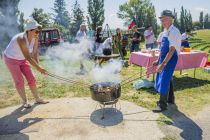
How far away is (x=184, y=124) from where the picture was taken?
15.8 feet

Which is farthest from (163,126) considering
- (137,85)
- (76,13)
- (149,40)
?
(76,13)

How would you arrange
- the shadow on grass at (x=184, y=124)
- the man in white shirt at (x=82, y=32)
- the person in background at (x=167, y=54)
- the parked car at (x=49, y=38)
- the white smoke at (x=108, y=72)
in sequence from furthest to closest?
the parked car at (x=49, y=38), the man in white shirt at (x=82, y=32), the white smoke at (x=108, y=72), the person in background at (x=167, y=54), the shadow on grass at (x=184, y=124)

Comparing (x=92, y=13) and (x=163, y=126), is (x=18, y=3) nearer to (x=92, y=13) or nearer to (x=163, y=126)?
(x=92, y=13)

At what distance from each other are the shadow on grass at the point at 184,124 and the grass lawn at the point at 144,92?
0.82ft

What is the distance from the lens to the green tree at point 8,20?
26.6 m

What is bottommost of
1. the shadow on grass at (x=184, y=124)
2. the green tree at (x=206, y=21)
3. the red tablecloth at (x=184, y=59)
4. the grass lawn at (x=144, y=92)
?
the shadow on grass at (x=184, y=124)

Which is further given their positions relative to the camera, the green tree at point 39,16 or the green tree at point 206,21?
the green tree at point 206,21

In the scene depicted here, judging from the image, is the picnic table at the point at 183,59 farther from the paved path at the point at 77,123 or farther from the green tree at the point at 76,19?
A: the green tree at the point at 76,19

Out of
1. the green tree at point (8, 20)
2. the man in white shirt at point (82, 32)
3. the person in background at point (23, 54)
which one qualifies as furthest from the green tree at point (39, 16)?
the person in background at point (23, 54)

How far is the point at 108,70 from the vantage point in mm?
9625

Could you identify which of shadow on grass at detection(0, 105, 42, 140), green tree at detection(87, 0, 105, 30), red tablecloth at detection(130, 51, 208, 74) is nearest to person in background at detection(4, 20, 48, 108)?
shadow on grass at detection(0, 105, 42, 140)

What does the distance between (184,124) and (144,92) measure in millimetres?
2220

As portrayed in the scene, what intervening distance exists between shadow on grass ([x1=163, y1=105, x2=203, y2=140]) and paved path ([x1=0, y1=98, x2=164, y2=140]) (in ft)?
1.20

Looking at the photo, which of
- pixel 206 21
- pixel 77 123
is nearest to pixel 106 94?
pixel 77 123
